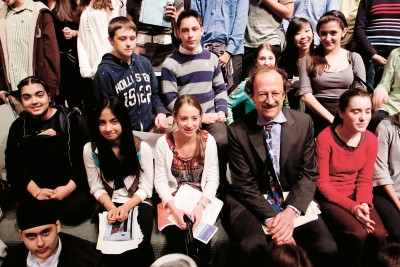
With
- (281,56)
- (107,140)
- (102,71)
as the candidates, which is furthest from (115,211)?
(281,56)

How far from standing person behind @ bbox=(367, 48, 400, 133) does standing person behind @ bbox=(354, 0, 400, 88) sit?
0.31m

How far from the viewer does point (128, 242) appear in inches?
87.4

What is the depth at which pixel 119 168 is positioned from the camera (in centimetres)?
248

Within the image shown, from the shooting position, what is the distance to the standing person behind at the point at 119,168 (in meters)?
2.37

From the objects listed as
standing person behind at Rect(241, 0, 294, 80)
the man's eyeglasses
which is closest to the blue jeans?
standing person behind at Rect(241, 0, 294, 80)

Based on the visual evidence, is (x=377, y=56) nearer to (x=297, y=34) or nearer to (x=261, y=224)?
(x=297, y=34)

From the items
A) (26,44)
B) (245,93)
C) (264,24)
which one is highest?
(264,24)

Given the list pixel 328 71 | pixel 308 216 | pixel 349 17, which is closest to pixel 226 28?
pixel 328 71

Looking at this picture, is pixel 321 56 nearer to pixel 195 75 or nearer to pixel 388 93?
pixel 388 93

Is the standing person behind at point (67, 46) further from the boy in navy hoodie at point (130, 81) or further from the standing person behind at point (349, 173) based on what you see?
the standing person behind at point (349, 173)

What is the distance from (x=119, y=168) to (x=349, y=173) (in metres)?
1.48

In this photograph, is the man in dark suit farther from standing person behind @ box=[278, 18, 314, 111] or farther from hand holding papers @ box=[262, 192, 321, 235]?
standing person behind @ box=[278, 18, 314, 111]

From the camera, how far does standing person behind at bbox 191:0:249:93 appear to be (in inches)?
132

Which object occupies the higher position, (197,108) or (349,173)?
(197,108)
